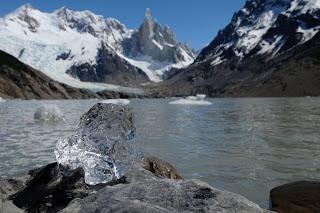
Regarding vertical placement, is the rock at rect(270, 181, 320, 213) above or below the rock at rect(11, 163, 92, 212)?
below

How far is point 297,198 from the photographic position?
11461 millimetres

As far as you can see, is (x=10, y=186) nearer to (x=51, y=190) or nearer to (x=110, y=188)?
(x=51, y=190)

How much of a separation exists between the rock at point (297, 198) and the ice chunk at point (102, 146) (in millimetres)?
3688

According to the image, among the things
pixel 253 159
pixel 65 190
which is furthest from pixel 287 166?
pixel 65 190

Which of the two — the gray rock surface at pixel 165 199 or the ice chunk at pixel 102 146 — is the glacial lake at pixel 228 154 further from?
the gray rock surface at pixel 165 199

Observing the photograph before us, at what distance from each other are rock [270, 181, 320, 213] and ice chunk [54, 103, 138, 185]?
3688mm

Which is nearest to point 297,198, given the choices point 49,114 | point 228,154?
point 228,154

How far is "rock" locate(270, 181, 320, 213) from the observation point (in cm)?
1101

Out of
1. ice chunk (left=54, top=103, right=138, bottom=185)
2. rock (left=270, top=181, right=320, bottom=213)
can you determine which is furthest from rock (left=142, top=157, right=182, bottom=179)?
rock (left=270, top=181, right=320, bottom=213)

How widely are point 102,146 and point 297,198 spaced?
15.9 feet

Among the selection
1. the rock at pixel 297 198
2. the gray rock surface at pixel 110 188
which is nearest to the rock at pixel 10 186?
the gray rock surface at pixel 110 188

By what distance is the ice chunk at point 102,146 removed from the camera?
38.9ft

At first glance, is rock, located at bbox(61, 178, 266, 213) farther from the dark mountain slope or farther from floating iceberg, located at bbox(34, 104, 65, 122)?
the dark mountain slope

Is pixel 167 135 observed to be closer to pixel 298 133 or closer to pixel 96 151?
pixel 298 133
